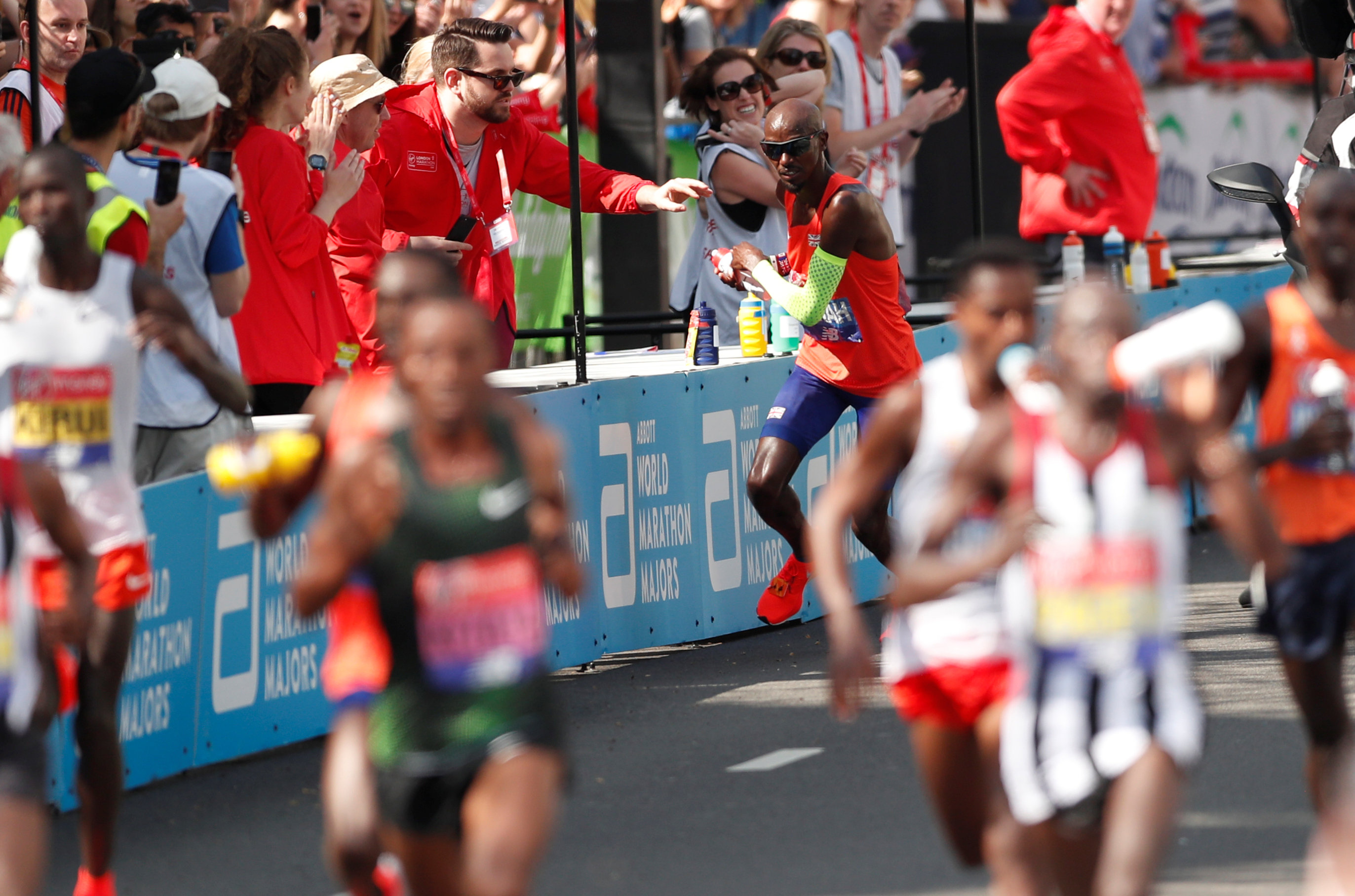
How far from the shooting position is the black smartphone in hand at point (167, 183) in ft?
23.2

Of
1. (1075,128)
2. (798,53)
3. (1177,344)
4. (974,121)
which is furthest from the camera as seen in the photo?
(1075,128)

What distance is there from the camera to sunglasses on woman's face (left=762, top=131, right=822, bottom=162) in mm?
8805

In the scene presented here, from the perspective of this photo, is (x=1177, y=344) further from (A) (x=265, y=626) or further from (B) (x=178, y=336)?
(A) (x=265, y=626)

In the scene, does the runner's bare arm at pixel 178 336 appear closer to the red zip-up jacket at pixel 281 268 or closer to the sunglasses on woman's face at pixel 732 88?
the red zip-up jacket at pixel 281 268

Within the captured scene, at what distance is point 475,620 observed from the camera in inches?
168

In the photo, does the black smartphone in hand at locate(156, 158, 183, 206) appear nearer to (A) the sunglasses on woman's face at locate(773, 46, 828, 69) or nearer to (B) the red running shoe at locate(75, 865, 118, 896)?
(B) the red running shoe at locate(75, 865, 118, 896)

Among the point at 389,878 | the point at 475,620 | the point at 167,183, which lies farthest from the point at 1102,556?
the point at 167,183

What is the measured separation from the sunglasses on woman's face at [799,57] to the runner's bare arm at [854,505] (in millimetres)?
6805

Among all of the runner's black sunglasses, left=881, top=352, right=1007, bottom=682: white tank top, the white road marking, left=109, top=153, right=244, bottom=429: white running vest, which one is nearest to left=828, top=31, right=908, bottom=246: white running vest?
the runner's black sunglasses

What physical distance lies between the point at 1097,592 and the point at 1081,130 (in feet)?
29.9

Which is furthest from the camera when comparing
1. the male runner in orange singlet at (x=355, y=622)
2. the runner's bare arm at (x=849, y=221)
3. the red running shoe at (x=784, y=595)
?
the red running shoe at (x=784, y=595)

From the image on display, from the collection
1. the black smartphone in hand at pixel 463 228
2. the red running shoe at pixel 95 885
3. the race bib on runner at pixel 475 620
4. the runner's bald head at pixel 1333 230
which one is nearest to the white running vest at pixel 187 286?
Answer: the red running shoe at pixel 95 885

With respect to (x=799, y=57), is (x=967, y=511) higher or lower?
lower

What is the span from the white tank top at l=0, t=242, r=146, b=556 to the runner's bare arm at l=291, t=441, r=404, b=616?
5.21 feet
